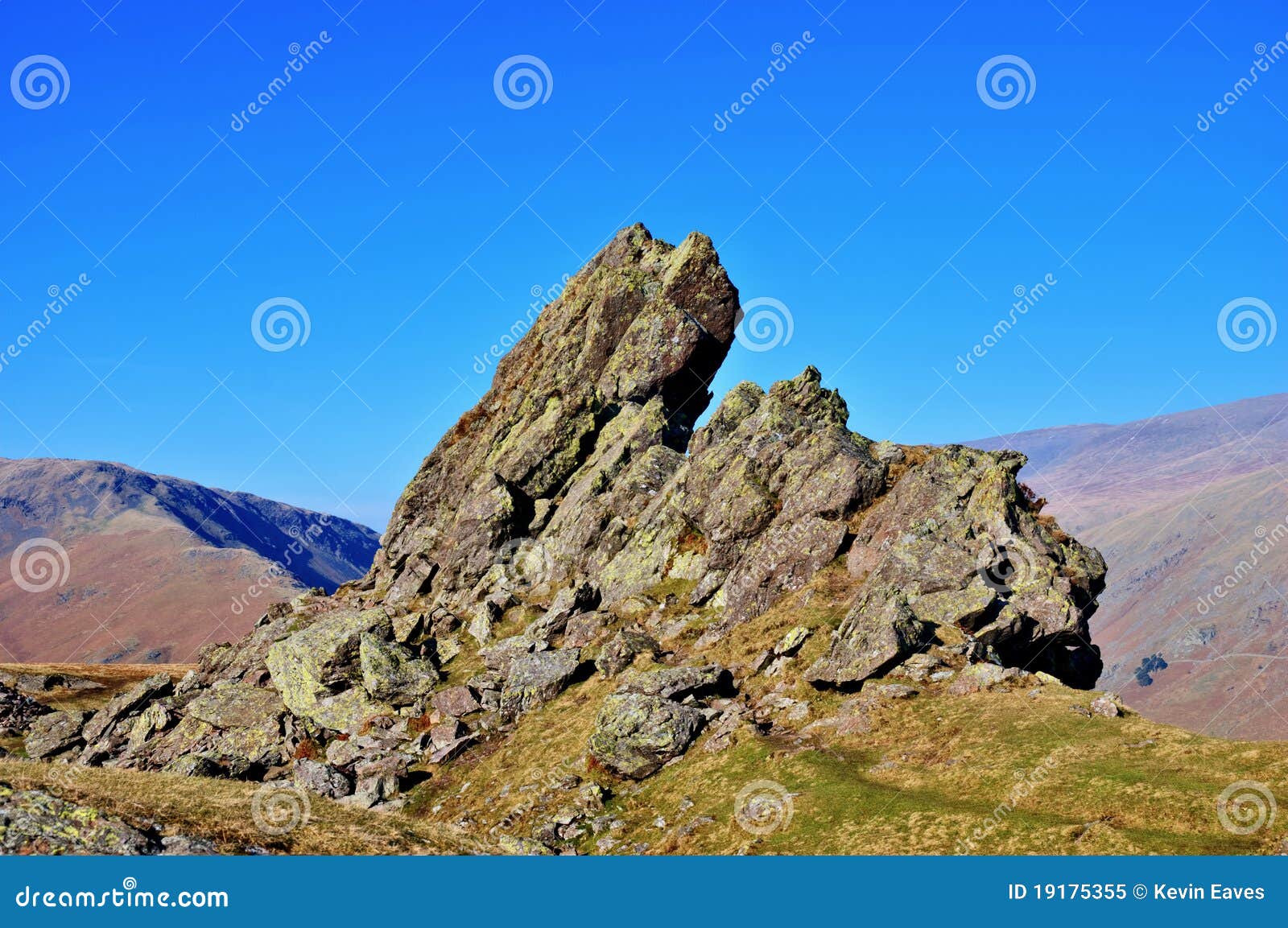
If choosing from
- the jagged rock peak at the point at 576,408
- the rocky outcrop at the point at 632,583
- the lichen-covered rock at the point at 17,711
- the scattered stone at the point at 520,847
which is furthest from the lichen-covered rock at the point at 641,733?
the lichen-covered rock at the point at 17,711

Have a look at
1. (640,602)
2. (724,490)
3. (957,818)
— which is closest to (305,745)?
(640,602)

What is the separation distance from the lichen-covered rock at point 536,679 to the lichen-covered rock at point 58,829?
83.4 feet

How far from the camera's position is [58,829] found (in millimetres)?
20031

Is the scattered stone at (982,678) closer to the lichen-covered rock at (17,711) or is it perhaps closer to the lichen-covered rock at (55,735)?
the lichen-covered rock at (55,735)

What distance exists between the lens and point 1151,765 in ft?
89.6

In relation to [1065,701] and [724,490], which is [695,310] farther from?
[1065,701]

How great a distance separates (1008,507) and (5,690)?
70004 mm

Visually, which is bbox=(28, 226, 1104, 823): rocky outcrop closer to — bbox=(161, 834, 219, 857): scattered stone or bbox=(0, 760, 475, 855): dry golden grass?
bbox=(0, 760, 475, 855): dry golden grass

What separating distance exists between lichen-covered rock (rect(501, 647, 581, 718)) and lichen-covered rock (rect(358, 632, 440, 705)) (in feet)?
19.1

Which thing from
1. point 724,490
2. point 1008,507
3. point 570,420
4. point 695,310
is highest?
point 695,310

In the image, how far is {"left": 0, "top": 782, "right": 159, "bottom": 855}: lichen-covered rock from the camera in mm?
19516

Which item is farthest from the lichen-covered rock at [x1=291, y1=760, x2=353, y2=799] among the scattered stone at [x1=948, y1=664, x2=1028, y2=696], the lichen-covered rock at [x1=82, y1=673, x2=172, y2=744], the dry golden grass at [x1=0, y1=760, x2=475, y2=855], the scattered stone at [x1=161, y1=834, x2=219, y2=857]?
the scattered stone at [x1=948, y1=664, x2=1028, y2=696]

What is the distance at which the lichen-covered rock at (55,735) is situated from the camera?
56500 millimetres

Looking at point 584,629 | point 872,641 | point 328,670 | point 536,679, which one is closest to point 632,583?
point 584,629
